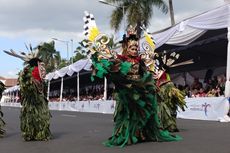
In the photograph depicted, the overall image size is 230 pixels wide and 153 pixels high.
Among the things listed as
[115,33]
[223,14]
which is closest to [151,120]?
[223,14]

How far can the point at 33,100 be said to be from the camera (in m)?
12.1

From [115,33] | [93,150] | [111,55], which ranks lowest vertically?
[93,150]

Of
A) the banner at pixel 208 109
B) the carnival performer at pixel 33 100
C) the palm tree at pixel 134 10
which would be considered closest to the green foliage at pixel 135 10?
the palm tree at pixel 134 10

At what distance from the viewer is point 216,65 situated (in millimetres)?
27516

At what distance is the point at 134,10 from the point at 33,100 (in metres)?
30.2

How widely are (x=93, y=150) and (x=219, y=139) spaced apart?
3.05 metres

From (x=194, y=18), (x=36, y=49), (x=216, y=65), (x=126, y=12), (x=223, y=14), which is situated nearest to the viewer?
(x=36, y=49)

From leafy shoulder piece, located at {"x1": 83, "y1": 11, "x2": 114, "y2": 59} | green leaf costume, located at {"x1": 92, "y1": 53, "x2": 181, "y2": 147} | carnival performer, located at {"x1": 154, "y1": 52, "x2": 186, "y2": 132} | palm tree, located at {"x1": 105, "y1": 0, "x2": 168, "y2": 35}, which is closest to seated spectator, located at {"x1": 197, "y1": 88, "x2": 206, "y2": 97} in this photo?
carnival performer, located at {"x1": 154, "y1": 52, "x2": 186, "y2": 132}

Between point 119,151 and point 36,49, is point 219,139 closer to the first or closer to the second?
point 119,151

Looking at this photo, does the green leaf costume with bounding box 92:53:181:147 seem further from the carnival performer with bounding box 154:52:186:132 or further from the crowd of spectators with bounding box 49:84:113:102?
the crowd of spectators with bounding box 49:84:113:102

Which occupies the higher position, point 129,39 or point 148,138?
point 129,39

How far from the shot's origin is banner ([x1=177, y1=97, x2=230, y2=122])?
1820cm

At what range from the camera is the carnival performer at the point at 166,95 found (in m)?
12.8

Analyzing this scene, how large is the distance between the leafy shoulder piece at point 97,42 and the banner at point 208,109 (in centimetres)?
944
